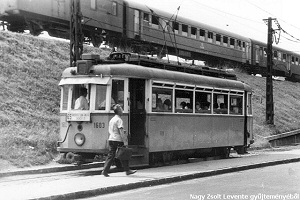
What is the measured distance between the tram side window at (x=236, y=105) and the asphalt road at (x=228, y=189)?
5.39 m

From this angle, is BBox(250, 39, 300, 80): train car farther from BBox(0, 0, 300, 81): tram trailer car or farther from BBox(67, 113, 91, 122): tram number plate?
BBox(67, 113, 91, 122): tram number plate

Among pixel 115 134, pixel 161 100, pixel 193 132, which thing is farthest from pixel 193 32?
pixel 115 134

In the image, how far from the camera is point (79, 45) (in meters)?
16.5

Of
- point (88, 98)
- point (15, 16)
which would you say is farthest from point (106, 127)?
point (15, 16)

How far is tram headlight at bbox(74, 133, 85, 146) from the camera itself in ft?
42.2

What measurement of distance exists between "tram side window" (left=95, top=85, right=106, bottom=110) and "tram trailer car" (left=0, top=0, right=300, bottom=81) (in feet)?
15.2

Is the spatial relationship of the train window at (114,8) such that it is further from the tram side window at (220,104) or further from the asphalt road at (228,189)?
the asphalt road at (228,189)

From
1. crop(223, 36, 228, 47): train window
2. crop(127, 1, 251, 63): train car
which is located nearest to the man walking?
crop(127, 1, 251, 63): train car

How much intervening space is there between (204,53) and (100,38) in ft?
32.4

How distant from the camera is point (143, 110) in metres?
13.8

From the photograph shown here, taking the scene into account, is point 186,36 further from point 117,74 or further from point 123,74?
point 117,74

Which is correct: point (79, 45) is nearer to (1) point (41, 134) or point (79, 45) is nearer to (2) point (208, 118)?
(1) point (41, 134)

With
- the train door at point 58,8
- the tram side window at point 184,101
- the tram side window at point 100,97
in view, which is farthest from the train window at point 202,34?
the tram side window at point 100,97

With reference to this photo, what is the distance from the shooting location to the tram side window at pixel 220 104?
16.8 m
